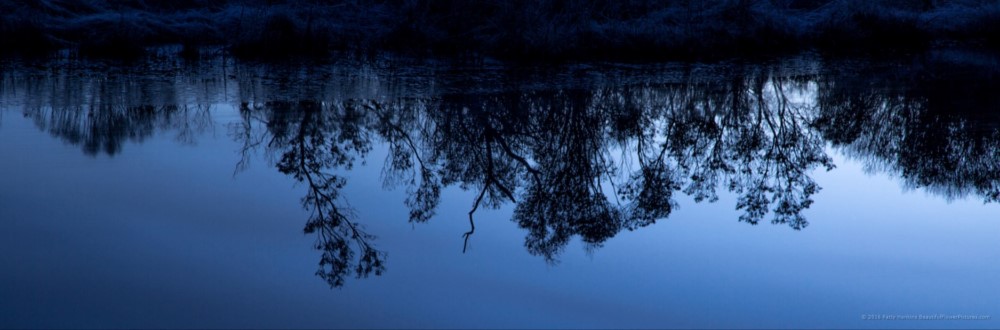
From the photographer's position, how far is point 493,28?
15.3m

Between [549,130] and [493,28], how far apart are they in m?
6.80

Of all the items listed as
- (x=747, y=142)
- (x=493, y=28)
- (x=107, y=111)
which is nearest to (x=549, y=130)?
(x=747, y=142)

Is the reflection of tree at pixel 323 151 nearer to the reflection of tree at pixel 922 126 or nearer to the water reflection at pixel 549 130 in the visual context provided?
the water reflection at pixel 549 130

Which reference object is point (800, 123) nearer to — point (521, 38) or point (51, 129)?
point (521, 38)

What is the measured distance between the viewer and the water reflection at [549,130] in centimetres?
664

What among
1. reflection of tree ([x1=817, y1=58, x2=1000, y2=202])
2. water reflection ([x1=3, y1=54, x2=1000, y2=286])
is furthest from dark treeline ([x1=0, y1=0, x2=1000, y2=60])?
reflection of tree ([x1=817, y1=58, x2=1000, y2=202])

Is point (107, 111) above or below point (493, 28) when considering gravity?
below

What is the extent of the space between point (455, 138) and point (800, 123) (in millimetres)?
3674

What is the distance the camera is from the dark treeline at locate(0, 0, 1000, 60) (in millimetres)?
13547

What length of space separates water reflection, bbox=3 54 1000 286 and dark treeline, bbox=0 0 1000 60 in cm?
178

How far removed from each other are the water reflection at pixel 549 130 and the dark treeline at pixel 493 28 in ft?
5.83

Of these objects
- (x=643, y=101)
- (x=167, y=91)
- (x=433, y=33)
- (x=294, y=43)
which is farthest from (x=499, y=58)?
(x=167, y=91)

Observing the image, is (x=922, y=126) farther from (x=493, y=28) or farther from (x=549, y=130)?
(x=493, y=28)

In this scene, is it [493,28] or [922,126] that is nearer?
[922,126]
